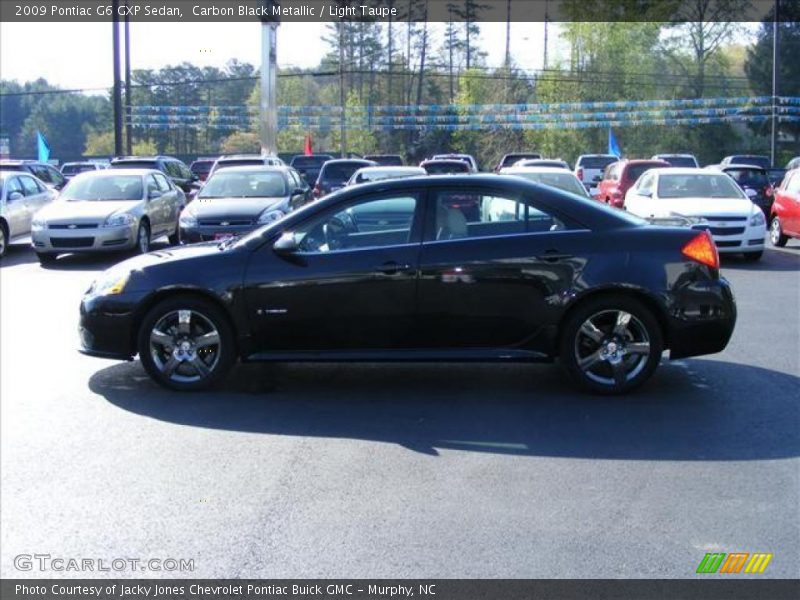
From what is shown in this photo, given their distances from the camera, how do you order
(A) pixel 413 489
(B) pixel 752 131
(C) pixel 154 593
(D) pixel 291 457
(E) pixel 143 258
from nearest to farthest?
(C) pixel 154 593 < (A) pixel 413 489 < (D) pixel 291 457 < (E) pixel 143 258 < (B) pixel 752 131

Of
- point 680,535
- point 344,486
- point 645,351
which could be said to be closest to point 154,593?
point 344,486

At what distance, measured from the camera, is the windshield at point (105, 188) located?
16469 mm

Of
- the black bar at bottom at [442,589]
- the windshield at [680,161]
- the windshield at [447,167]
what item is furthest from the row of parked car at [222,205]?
the windshield at [680,161]

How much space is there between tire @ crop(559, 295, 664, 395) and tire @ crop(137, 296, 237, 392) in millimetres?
2548

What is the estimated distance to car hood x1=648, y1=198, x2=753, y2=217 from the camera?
47.1 ft

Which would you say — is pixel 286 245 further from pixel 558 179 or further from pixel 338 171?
pixel 338 171

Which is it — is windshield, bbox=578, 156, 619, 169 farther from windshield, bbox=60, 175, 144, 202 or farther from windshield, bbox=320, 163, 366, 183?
windshield, bbox=60, 175, 144, 202

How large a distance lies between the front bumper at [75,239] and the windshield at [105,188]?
4.70 feet

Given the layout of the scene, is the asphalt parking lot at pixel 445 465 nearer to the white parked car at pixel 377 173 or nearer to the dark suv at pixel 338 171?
the white parked car at pixel 377 173

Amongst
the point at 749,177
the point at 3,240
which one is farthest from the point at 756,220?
the point at 3,240

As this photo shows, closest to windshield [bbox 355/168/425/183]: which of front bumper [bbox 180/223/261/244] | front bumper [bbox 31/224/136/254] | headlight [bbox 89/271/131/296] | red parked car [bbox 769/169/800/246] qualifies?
front bumper [bbox 180/223/261/244]

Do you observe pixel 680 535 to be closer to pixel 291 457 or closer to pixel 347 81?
pixel 291 457

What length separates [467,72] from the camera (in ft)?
209

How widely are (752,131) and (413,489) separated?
205ft
